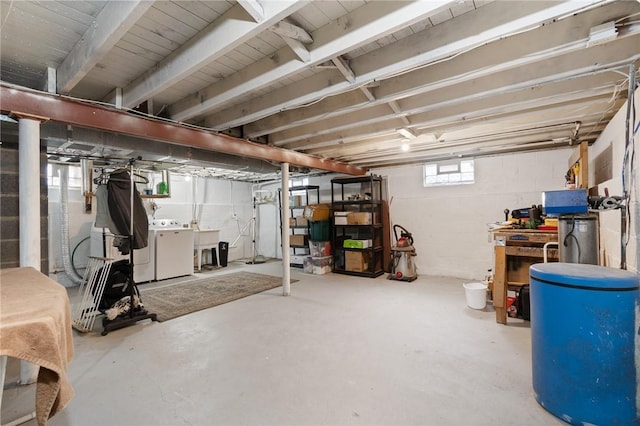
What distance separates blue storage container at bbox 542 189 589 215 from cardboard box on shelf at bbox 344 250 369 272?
11.9ft

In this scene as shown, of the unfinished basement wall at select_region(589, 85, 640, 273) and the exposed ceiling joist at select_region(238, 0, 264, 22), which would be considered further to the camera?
the unfinished basement wall at select_region(589, 85, 640, 273)

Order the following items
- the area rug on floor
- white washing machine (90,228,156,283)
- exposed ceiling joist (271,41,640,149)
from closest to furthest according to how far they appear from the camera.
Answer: exposed ceiling joist (271,41,640,149) → the area rug on floor → white washing machine (90,228,156,283)

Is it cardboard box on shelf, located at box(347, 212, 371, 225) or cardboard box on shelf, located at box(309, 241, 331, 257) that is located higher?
cardboard box on shelf, located at box(347, 212, 371, 225)

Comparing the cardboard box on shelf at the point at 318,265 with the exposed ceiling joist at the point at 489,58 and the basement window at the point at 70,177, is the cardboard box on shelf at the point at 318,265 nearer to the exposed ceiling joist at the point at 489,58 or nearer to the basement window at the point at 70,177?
the exposed ceiling joist at the point at 489,58

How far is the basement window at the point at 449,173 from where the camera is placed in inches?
205

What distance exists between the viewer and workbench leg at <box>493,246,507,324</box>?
9.99ft

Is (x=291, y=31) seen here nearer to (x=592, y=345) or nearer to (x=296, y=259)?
(x=592, y=345)

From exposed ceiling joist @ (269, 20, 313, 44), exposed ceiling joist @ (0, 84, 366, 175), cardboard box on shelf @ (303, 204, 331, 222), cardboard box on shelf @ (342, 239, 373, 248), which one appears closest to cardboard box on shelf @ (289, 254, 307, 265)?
cardboard box on shelf @ (303, 204, 331, 222)

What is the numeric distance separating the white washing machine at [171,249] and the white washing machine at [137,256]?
89 millimetres

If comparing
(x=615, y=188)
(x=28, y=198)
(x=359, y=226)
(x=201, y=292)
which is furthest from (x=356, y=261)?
(x=28, y=198)

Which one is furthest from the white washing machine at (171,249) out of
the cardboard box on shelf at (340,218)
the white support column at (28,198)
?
the white support column at (28,198)

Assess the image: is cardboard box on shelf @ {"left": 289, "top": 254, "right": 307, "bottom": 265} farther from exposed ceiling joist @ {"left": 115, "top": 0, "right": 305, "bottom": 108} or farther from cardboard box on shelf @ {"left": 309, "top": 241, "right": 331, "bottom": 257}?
exposed ceiling joist @ {"left": 115, "top": 0, "right": 305, "bottom": 108}

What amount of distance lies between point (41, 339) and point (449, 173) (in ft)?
18.8

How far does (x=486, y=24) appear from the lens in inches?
66.7
